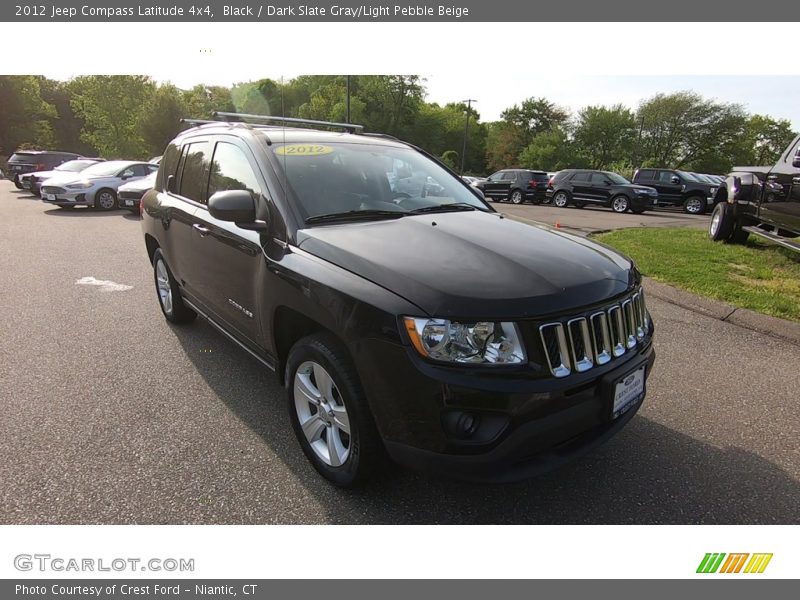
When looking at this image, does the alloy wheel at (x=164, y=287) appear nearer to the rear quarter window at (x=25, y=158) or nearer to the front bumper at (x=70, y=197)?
the front bumper at (x=70, y=197)

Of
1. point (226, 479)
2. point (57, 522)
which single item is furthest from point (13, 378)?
point (226, 479)

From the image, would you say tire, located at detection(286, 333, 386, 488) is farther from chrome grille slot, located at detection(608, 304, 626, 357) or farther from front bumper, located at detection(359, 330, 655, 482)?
chrome grille slot, located at detection(608, 304, 626, 357)

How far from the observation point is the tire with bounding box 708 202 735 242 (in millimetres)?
8438

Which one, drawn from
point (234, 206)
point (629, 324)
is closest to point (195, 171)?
point (234, 206)

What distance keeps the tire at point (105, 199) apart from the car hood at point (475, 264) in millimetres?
14809

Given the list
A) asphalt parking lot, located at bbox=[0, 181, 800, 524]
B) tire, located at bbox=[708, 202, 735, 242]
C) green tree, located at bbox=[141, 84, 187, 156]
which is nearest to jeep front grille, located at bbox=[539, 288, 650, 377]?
asphalt parking lot, located at bbox=[0, 181, 800, 524]

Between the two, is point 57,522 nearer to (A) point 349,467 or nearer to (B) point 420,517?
(A) point 349,467

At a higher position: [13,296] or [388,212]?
[388,212]

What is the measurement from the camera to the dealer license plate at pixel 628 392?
2.22 meters

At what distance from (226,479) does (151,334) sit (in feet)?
A: 8.28

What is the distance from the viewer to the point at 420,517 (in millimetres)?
2328

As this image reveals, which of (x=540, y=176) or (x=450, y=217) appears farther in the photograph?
(x=540, y=176)

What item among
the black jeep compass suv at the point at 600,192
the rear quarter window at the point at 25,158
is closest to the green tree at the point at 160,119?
the rear quarter window at the point at 25,158

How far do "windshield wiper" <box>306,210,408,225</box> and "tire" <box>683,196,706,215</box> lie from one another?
2010 cm
